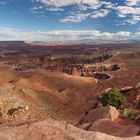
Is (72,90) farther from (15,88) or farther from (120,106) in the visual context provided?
Answer: (120,106)

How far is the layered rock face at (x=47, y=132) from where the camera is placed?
9727mm

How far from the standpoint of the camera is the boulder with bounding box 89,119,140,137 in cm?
1644

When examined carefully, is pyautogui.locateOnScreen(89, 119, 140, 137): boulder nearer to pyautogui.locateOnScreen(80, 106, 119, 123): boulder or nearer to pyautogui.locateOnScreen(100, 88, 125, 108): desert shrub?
pyautogui.locateOnScreen(80, 106, 119, 123): boulder

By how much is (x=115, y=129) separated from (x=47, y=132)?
336 inches

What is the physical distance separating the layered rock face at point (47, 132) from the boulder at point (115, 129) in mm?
6104

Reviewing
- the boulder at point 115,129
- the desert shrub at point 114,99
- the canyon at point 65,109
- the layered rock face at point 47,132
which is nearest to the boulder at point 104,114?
the canyon at point 65,109

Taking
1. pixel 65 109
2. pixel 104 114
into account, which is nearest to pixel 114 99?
pixel 104 114

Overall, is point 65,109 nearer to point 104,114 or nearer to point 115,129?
point 104,114

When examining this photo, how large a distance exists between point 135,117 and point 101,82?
3863 centimetres

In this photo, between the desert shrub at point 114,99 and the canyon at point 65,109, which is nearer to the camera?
the canyon at point 65,109

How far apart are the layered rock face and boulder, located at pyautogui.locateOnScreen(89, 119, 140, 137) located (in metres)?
6.10

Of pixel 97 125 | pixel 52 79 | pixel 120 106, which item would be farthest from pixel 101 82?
pixel 97 125

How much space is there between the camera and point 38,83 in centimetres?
5825

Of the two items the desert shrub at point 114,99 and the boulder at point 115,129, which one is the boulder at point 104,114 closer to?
the boulder at point 115,129
